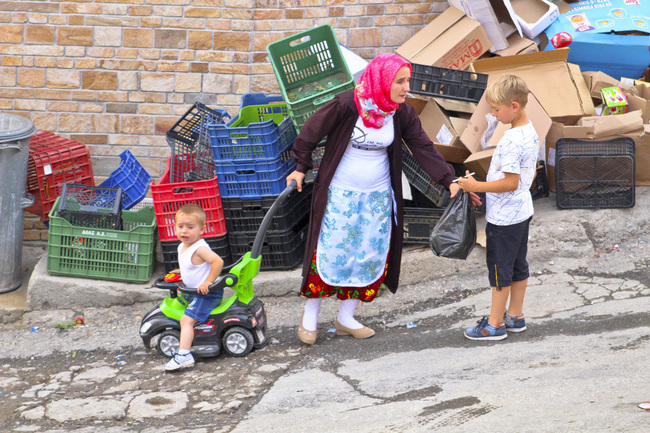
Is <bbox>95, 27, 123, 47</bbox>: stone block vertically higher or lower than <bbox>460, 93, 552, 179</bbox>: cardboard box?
higher

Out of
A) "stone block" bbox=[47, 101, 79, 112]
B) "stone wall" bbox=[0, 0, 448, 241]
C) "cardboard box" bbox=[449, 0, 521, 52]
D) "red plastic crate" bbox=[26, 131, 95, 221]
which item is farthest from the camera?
"stone block" bbox=[47, 101, 79, 112]

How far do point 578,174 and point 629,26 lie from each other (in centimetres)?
182

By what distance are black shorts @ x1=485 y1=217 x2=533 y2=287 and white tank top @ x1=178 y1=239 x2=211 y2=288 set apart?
1.72 metres

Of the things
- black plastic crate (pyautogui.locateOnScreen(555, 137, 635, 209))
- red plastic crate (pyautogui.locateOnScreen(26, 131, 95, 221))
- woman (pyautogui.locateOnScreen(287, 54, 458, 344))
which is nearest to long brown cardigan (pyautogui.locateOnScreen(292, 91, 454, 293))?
woman (pyautogui.locateOnScreen(287, 54, 458, 344))

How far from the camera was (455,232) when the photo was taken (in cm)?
402

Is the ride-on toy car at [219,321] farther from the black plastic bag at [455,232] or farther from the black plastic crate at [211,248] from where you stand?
the black plastic bag at [455,232]

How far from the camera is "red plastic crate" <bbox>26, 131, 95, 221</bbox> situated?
5742mm

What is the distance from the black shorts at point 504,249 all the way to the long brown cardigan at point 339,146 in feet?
1.38

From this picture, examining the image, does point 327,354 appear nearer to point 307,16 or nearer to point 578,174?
point 578,174

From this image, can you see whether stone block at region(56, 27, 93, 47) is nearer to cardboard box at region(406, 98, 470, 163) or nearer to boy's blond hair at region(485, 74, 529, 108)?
cardboard box at region(406, 98, 470, 163)

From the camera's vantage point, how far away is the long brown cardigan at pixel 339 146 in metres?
3.97

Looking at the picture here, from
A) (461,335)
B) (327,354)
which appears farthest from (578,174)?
(327,354)

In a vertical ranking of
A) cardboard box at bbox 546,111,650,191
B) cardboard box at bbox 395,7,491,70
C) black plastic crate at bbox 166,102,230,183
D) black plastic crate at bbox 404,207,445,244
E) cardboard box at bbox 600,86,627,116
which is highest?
cardboard box at bbox 395,7,491,70

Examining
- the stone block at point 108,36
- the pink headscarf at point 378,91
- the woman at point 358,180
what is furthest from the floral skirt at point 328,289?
the stone block at point 108,36
